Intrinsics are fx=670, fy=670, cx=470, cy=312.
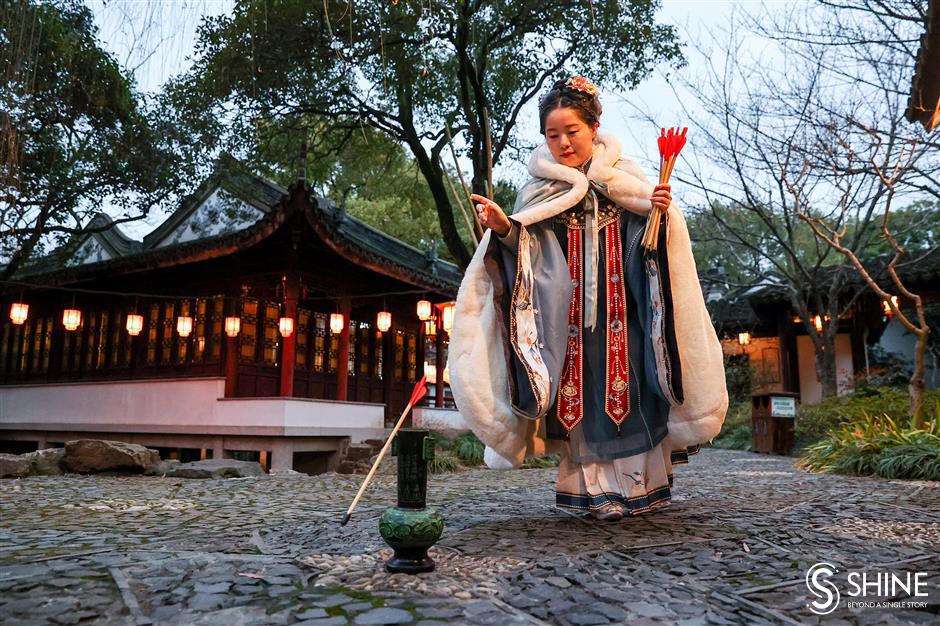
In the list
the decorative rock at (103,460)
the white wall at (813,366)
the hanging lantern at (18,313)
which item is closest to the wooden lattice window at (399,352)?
the hanging lantern at (18,313)

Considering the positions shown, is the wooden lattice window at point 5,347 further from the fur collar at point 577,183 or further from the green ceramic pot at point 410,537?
the green ceramic pot at point 410,537

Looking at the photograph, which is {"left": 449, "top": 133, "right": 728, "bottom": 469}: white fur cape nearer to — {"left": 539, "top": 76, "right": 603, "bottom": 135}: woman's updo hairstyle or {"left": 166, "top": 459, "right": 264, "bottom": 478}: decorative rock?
{"left": 539, "top": 76, "right": 603, "bottom": 135}: woman's updo hairstyle

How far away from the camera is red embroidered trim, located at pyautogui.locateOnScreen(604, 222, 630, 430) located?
3439 mm

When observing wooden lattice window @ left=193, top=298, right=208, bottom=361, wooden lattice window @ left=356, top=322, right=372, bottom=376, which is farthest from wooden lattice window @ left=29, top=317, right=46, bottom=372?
wooden lattice window @ left=356, top=322, right=372, bottom=376

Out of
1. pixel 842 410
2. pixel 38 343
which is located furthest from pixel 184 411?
pixel 842 410

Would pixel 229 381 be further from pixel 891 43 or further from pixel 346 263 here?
pixel 891 43

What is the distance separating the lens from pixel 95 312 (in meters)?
14.3

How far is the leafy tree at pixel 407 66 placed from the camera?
33.5 feet

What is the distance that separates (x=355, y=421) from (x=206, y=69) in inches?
252

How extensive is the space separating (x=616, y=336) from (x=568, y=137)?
1125 mm

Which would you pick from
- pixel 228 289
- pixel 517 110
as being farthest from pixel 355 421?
pixel 517 110

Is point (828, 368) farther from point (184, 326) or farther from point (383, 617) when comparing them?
point (383, 617)

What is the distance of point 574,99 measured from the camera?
143 inches

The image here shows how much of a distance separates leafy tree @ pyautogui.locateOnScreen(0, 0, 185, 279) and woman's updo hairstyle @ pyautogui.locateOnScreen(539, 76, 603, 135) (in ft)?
26.7
